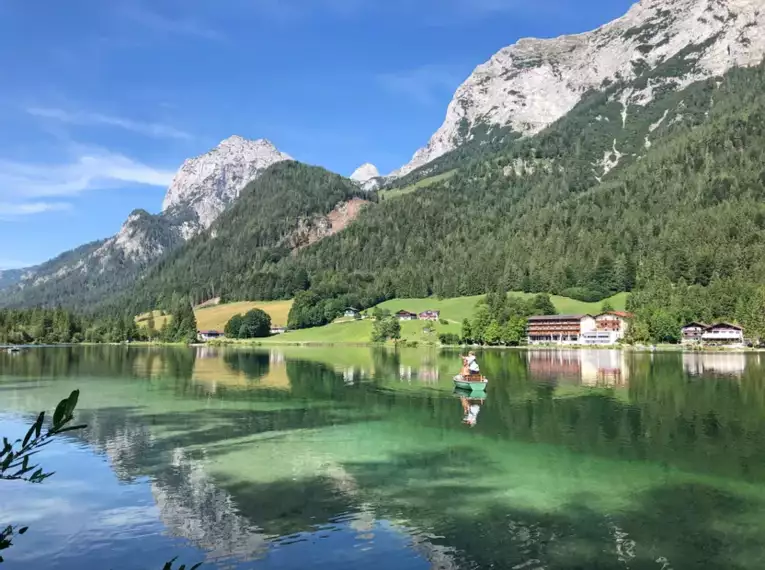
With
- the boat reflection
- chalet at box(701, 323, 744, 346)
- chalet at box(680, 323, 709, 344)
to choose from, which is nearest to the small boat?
the boat reflection

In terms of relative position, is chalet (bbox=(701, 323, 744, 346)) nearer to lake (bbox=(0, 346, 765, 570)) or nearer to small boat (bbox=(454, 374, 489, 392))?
lake (bbox=(0, 346, 765, 570))

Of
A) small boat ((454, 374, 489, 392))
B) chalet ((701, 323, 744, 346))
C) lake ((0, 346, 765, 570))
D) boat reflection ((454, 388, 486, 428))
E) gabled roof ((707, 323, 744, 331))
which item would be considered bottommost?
lake ((0, 346, 765, 570))

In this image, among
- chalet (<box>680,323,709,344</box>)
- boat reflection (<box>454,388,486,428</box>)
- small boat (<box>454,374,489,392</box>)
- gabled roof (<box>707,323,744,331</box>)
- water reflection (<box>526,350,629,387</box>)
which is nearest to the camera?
boat reflection (<box>454,388,486,428</box>)

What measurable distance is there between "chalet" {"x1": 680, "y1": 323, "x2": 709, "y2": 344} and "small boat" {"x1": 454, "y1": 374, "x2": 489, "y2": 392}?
139231 millimetres

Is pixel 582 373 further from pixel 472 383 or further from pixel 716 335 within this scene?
pixel 716 335

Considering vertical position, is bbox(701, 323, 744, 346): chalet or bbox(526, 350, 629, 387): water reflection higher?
bbox(701, 323, 744, 346): chalet

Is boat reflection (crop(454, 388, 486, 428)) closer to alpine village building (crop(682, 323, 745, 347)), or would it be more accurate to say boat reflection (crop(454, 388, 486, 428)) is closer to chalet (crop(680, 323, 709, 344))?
alpine village building (crop(682, 323, 745, 347))

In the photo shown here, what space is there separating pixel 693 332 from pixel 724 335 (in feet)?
29.7

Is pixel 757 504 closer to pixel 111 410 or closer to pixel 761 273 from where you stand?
pixel 111 410

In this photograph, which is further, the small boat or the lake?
the small boat

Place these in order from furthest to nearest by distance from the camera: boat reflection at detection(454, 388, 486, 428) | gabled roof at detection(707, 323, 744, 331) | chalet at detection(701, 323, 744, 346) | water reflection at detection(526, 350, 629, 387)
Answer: gabled roof at detection(707, 323, 744, 331)
chalet at detection(701, 323, 744, 346)
water reflection at detection(526, 350, 629, 387)
boat reflection at detection(454, 388, 486, 428)

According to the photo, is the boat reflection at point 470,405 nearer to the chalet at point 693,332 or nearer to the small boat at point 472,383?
the small boat at point 472,383

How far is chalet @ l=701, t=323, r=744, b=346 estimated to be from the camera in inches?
6855

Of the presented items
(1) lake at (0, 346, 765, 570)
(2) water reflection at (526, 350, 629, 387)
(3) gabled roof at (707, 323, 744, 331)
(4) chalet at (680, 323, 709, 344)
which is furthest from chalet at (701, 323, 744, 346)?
(1) lake at (0, 346, 765, 570)
